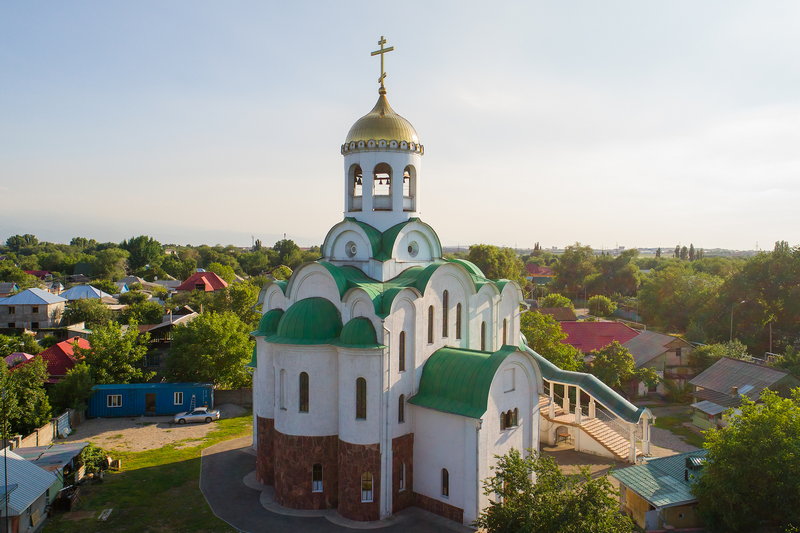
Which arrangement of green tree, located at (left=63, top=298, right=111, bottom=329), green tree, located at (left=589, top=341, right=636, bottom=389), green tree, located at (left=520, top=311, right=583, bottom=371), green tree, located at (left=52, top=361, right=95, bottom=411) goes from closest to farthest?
green tree, located at (left=52, top=361, right=95, bottom=411), green tree, located at (left=520, top=311, right=583, bottom=371), green tree, located at (left=589, top=341, right=636, bottom=389), green tree, located at (left=63, top=298, right=111, bottom=329)

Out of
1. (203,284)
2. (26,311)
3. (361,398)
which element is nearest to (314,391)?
(361,398)

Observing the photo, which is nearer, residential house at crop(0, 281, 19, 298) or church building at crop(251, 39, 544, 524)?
church building at crop(251, 39, 544, 524)

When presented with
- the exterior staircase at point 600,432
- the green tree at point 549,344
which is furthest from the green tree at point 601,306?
the exterior staircase at point 600,432

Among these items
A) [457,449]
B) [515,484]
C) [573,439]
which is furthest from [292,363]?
[573,439]

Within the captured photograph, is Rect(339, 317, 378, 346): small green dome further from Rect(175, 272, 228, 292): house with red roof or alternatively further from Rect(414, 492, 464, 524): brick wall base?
Rect(175, 272, 228, 292): house with red roof

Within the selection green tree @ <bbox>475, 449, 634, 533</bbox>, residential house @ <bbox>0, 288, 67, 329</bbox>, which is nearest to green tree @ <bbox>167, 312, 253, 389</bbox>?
green tree @ <bbox>475, 449, 634, 533</bbox>

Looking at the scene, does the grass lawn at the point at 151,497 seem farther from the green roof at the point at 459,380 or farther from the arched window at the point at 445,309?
the arched window at the point at 445,309
